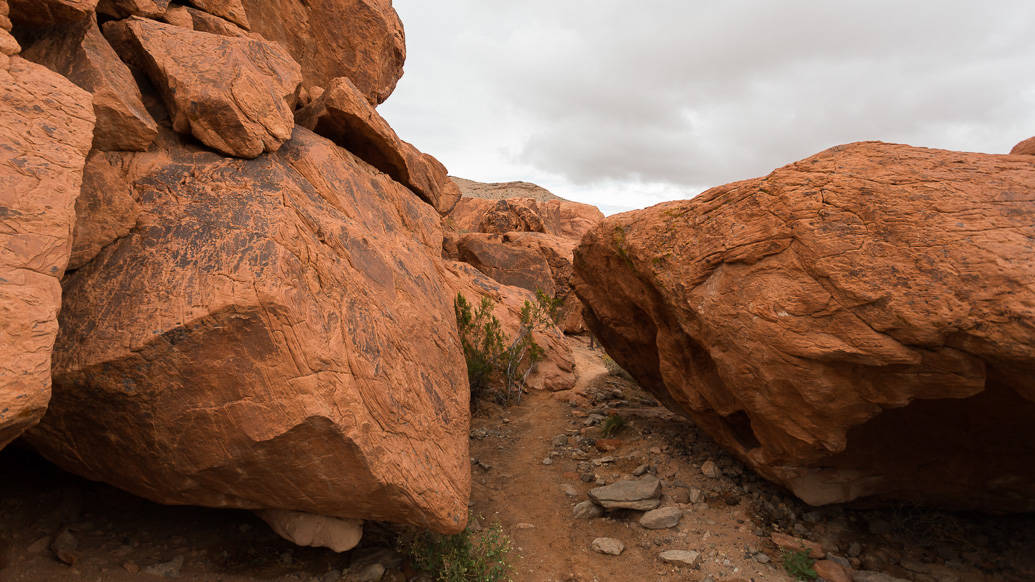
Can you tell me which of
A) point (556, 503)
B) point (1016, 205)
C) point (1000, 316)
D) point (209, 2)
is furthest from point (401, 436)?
point (209, 2)

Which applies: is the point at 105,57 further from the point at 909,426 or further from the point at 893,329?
the point at 909,426

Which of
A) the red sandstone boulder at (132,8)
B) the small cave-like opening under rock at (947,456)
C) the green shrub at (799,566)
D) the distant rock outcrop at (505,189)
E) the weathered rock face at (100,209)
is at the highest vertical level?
the distant rock outcrop at (505,189)

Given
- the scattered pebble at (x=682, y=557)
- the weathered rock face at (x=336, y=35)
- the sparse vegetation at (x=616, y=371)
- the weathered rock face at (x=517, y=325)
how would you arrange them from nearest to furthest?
the scattered pebble at (x=682, y=557)
the weathered rock face at (x=336, y=35)
the weathered rock face at (x=517, y=325)
the sparse vegetation at (x=616, y=371)

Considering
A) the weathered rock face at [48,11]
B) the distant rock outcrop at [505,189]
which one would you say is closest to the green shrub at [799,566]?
the weathered rock face at [48,11]

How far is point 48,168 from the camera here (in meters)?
3.21

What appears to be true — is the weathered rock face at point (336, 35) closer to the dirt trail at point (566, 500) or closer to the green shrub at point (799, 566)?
the dirt trail at point (566, 500)

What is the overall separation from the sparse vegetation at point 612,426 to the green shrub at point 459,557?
304 cm

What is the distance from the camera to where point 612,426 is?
26.7ft

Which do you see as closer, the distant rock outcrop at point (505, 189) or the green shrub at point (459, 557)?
the green shrub at point (459, 557)

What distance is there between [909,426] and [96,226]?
25.4 feet

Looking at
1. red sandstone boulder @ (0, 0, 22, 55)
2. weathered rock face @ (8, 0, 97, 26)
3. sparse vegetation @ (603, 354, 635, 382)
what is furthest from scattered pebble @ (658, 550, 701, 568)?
weathered rock face @ (8, 0, 97, 26)

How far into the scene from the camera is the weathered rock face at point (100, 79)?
425 centimetres

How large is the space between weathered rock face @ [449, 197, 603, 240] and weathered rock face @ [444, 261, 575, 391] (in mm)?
2800

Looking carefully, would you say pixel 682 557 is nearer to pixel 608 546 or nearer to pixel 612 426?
pixel 608 546
